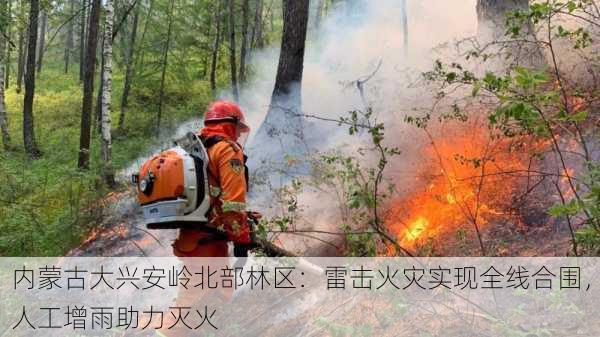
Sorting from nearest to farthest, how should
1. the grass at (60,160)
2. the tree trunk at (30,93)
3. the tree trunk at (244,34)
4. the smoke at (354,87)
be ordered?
1. the smoke at (354,87)
2. the grass at (60,160)
3. the tree trunk at (30,93)
4. the tree trunk at (244,34)

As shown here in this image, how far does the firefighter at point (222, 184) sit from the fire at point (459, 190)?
190cm

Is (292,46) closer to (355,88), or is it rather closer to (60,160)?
(355,88)

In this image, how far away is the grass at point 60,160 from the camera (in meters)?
7.05

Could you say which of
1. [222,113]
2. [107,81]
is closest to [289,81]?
[107,81]

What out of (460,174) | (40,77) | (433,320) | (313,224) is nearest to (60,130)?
(40,77)

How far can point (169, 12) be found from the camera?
1894cm

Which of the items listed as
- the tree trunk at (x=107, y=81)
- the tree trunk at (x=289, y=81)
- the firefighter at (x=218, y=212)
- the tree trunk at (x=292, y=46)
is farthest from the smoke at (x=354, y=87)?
the firefighter at (x=218, y=212)

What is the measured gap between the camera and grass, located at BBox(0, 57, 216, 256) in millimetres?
7047

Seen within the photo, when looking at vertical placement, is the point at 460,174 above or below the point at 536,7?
Result: below

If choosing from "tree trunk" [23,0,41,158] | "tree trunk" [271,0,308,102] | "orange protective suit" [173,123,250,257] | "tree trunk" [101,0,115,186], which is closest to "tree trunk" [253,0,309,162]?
"tree trunk" [271,0,308,102]

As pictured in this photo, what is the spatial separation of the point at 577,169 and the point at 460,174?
125cm

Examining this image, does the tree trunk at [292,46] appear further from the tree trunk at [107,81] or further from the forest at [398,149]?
the tree trunk at [107,81]

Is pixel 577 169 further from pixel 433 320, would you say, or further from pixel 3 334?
pixel 3 334

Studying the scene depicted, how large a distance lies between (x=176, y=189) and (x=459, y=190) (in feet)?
10.7
